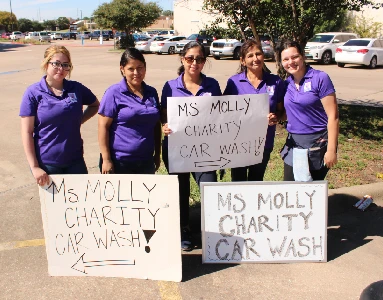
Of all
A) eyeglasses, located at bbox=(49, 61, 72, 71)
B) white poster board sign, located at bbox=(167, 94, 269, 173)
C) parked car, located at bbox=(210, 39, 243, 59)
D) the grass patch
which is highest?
parked car, located at bbox=(210, 39, 243, 59)

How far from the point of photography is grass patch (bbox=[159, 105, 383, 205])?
519cm

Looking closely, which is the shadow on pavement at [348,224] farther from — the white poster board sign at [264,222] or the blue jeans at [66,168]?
the blue jeans at [66,168]

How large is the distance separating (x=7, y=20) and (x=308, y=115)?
104122 mm

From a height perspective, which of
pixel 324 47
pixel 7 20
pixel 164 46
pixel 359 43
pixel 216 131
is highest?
pixel 7 20

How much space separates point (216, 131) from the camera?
3.58 m

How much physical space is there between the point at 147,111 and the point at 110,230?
3.23 ft

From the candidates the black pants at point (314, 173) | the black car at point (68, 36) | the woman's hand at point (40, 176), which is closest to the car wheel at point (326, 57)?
the black pants at point (314, 173)

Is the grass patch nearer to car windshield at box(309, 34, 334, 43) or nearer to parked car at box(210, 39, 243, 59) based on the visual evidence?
car windshield at box(309, 34, 334, 43)

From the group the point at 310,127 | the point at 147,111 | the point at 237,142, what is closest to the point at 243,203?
→ the point at 237,142

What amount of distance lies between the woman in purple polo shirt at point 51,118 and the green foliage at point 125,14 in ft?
109

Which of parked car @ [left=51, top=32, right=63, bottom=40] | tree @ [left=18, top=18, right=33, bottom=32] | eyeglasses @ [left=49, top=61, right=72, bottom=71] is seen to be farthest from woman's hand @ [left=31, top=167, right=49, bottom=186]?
tree @ [left=18, top=18, right=33, bottom=32]

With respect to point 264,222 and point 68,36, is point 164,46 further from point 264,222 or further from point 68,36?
point 68,36

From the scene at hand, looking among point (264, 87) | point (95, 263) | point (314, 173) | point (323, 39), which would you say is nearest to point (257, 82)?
point (264, 87)

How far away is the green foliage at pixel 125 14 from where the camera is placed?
3475 centimetres
